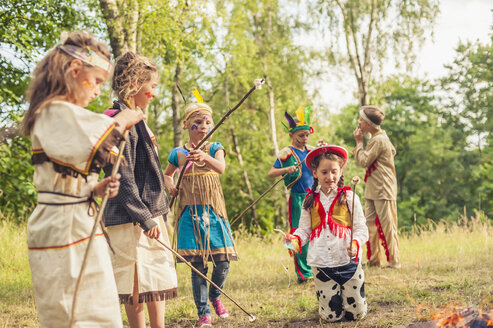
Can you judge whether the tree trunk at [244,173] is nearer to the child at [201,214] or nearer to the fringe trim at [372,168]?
the fringe trim at [372,168]

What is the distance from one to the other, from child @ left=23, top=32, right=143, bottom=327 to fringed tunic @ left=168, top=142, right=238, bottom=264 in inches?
77.2

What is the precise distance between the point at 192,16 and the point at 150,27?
123 centimetres

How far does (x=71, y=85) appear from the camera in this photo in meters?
2.39

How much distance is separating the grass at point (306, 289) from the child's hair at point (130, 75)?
7.69ft

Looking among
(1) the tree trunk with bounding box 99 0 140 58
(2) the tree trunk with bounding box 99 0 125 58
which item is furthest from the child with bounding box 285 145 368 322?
(2) the tree trunk with bounding box 99 0 125 58

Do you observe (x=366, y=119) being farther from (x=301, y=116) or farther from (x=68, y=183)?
(x=68, y=183)

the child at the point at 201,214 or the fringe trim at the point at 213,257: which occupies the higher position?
the child at the point at 201,214

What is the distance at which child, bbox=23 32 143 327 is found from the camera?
7.45ft

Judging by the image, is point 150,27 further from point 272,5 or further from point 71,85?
point 272,5

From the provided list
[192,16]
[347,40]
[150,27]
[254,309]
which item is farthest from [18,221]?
[347,40]

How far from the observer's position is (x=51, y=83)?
2371 millimetres

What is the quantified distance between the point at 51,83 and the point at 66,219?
2.23 ft

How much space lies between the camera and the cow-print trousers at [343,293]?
421 centimetres

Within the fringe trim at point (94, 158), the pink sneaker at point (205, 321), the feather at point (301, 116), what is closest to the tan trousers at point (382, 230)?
the feather at point (301, 116)
